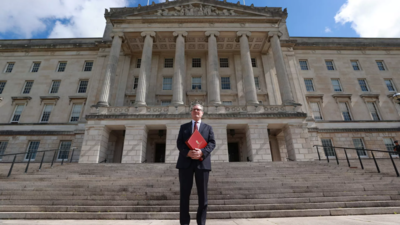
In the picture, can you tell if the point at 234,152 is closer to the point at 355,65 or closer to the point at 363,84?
the point at 363,84

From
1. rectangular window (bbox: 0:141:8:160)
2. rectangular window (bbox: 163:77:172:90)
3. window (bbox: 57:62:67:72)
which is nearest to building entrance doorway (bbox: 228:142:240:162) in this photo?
rectangular window (bbox: 163:77:172:90)

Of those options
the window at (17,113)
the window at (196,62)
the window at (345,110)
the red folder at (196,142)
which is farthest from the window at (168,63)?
the red folder at (196,142)

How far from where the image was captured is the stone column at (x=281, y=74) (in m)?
18.5

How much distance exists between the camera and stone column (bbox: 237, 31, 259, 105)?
721 inches

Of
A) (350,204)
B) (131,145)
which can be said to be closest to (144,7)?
(131,145)

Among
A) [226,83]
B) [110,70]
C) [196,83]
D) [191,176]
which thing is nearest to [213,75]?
[196,83]

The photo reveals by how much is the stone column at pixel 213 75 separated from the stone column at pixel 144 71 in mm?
6231

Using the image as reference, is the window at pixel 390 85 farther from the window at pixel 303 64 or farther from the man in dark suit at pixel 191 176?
the man in dark suit at pixel 191 176

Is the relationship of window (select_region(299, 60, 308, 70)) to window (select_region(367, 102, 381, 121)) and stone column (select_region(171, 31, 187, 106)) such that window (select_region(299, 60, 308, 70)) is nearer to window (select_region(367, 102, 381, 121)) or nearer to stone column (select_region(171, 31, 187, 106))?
window (select_region(367, 102, 381, 121))

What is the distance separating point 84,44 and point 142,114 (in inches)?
676

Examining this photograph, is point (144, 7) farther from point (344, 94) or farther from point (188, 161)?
point (344, 94)

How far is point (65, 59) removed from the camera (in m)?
26.3

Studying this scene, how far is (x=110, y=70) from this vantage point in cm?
1941

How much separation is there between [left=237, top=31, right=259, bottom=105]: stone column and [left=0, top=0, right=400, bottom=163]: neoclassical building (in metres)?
0.11
